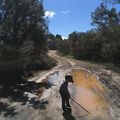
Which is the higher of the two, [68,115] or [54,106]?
[68,115]

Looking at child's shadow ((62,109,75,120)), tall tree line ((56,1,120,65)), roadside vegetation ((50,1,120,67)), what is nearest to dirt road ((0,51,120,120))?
child's shadow ((62,109,75,120))

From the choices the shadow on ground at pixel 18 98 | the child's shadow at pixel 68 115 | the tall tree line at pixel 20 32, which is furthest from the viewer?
the tall tree line at pixel 20 32

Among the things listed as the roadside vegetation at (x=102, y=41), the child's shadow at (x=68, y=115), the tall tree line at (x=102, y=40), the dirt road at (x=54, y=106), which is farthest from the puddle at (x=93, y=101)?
the tall tree line at (x=102, y=40)

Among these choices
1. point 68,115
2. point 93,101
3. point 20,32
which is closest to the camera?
point 68,115

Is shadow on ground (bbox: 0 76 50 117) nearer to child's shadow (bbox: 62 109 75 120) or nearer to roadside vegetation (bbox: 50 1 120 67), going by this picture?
child's shadow (bbox: 62 109 75 120)

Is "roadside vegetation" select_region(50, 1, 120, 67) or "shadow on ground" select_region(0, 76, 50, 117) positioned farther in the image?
"roadside vegetation" select_region(50, 1, 120, 67)

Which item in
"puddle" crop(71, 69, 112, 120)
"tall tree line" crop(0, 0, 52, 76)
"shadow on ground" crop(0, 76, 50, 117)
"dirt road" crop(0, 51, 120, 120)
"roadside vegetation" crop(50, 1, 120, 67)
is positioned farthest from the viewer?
"roadside vegetation" crop(50, 1, 120, 67)

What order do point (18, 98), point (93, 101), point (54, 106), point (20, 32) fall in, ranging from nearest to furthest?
point (54, 106)
point (93, 101)
point (18, 98)
point (20, 32)

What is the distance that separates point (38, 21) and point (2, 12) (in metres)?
4.78

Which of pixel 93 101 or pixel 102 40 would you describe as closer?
pixel 93 101

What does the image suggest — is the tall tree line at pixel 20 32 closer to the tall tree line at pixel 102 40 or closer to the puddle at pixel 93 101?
the puddle at pixel 93 101

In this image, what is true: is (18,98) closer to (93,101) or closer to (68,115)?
(93,101)

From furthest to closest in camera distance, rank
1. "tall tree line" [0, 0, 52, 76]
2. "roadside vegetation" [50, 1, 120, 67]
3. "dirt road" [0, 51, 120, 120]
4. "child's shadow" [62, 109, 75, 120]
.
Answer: "roadside vegetation" [50, 1, 120, 67] < "tall tree line" [0, 0, 52, 76] < "dirt road" [0, 51, 120, 120] < "child's shadow" [62, 109, 75, 120]

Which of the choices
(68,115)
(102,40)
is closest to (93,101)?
(68,115)
